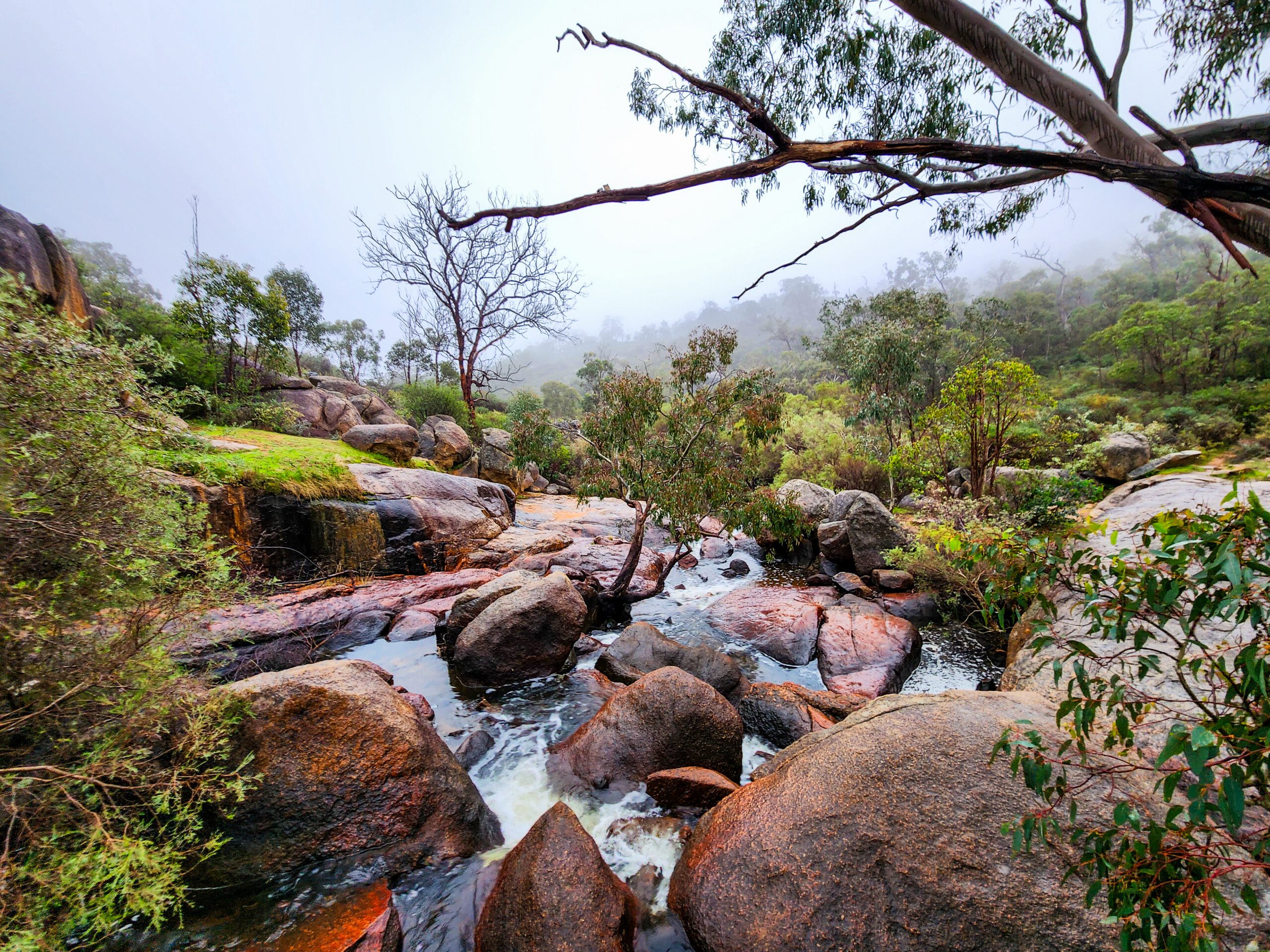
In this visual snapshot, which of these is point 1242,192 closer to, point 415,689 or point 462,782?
point 462,782

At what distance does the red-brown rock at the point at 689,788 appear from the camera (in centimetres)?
373

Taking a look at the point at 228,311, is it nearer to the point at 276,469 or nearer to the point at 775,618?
the point at 276,469

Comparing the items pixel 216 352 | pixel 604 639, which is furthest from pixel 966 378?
pixel 216 352

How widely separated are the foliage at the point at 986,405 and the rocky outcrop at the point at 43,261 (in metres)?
15.6

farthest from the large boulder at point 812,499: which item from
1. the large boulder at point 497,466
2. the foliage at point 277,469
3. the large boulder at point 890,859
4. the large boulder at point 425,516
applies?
the large boulder at point 497,466

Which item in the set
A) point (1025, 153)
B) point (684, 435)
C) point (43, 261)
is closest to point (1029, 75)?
point (1025, 153)

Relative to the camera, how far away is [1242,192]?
5.16 feet

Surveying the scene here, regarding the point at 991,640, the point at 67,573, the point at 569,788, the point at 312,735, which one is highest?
the point at 67,573

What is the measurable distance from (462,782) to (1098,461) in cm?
1628

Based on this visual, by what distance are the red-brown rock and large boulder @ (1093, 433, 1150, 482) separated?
573 inches

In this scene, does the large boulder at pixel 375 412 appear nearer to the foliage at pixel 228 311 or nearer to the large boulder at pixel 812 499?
the foliage at pixel 228 311

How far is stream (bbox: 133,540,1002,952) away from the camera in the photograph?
2.75 meters

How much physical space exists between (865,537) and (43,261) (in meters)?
17.1

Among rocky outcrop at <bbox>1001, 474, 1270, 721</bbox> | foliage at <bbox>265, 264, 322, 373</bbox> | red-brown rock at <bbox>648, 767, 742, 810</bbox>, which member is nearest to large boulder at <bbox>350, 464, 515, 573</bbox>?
red-brown rock at <bbox>648, 767, 742, 810</bbox>
